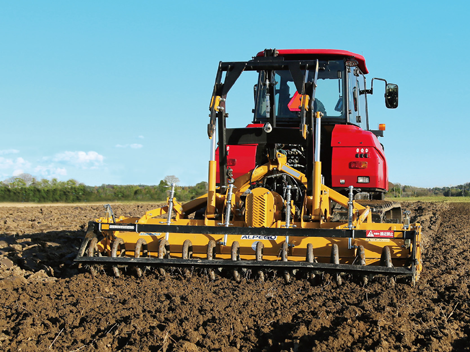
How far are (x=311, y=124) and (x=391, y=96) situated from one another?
236cm

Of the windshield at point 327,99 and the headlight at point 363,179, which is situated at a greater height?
the windshield at point 327,99

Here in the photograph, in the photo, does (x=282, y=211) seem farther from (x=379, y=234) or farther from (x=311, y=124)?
(x=379, y=234)

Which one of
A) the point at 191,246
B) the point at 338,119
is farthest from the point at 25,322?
the point at 338,119

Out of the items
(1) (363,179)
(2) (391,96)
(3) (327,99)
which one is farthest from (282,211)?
(2) (391,96)

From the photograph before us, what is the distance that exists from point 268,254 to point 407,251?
5.45 ft

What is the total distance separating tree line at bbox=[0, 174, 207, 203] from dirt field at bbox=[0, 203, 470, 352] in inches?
1022

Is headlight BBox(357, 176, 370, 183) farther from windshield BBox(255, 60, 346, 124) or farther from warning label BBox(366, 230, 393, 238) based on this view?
warning label BBox(366, 230, 393, 238)

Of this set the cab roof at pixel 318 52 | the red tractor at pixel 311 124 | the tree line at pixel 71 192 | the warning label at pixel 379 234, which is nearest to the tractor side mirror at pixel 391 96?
the red tractor at pixel 311 124

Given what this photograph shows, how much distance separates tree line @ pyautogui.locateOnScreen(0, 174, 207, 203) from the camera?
32.7 metres

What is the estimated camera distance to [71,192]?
33594 millimetres

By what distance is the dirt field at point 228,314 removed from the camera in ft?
12.1

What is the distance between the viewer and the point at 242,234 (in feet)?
19.8

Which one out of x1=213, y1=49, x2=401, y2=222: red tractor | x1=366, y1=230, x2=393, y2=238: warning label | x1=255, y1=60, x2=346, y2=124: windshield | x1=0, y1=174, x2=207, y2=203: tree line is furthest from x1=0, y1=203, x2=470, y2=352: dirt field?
x1=0, y1=174, x2=207, y2=203: tree line

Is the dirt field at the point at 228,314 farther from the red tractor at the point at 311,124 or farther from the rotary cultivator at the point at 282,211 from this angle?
the red tractor at the point at 311,124
